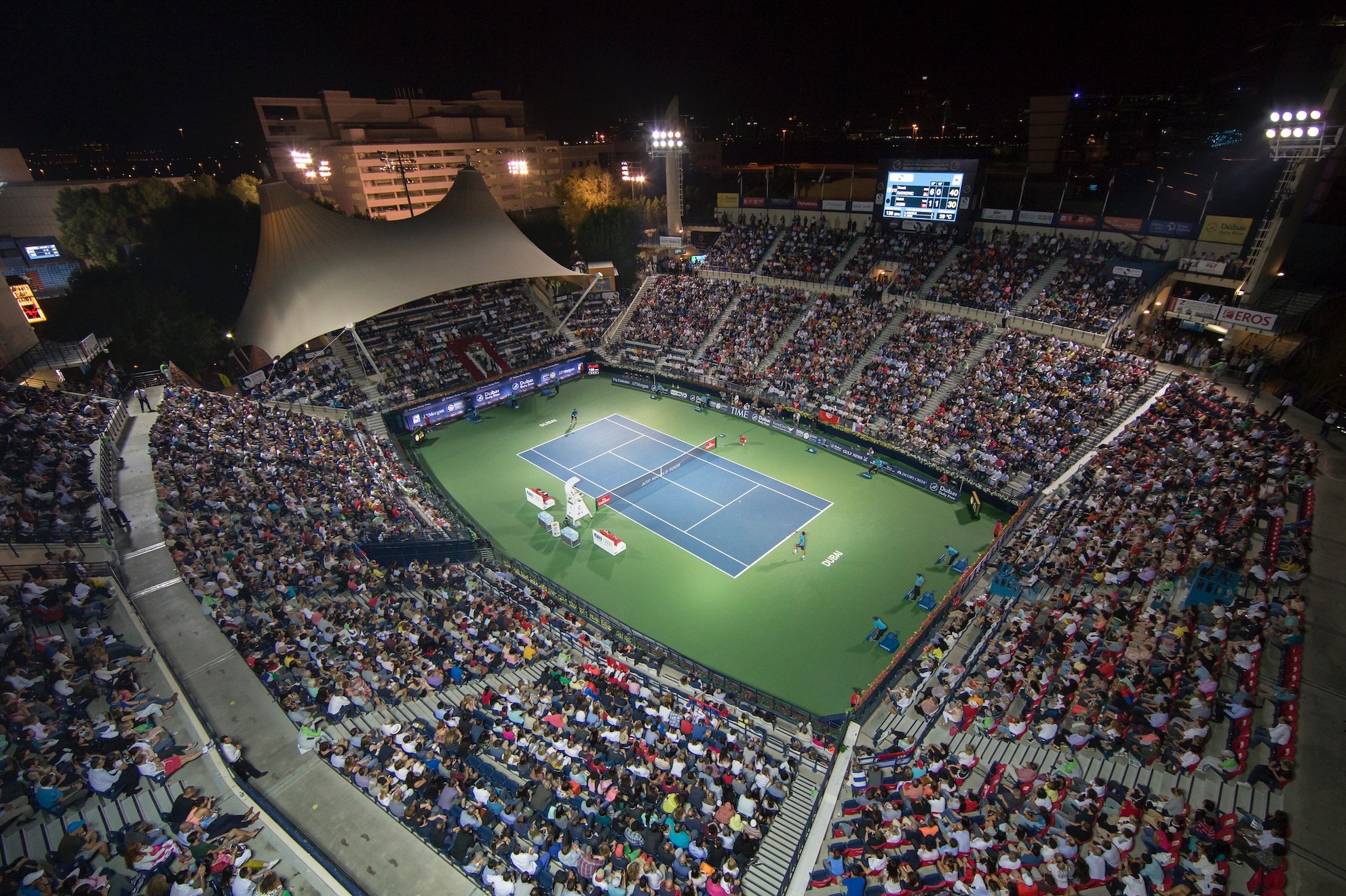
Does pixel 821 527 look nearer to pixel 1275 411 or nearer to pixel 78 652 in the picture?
pixel 1275 411

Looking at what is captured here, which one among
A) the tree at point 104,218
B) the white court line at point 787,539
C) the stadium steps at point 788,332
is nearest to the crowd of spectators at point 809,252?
the stadium steps at point 788,332

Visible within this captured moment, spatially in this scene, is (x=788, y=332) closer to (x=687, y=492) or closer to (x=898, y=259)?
(x=898, y=259)

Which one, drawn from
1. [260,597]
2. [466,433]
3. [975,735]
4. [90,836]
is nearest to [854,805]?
[975,735]

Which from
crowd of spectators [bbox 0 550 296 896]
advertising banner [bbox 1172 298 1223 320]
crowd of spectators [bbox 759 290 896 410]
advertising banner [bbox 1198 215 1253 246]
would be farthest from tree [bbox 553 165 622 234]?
crowd of spectators [bbox 0 550 296 896]

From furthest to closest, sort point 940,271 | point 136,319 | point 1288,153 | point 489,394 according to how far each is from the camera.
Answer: point 489,394 → point 940,271 → point 136,319 → point 1288,153

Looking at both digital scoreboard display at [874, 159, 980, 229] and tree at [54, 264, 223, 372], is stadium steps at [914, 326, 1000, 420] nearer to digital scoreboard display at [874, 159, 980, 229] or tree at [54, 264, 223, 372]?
digital scoreboard display at [874, 159, 980, 229]

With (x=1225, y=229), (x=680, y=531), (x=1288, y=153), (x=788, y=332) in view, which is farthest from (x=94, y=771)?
(x=1225, y=229)

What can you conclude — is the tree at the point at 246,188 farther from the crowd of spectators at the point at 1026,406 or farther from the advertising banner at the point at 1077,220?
the advertising banner at the point at 1077,220
